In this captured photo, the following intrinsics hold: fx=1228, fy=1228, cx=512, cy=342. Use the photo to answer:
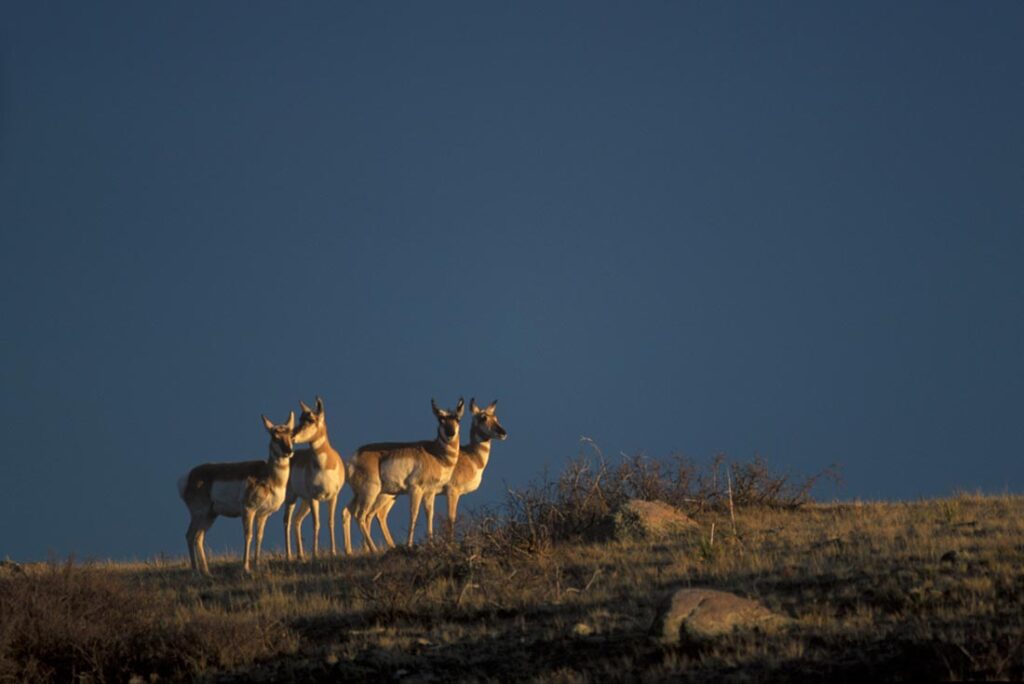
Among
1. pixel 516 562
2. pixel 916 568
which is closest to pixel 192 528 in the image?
pixel 516 562

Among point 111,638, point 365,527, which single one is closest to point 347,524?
point 365,527

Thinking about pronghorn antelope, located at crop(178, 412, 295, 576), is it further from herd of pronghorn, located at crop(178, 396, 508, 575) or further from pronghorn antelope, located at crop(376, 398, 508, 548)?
pronghorn antelope, located at crop(376, 398, 508, 548)

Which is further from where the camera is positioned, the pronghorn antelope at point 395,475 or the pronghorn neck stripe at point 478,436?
the pronghorn neck stripe at point 478,436

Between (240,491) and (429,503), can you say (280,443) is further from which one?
(429,503)

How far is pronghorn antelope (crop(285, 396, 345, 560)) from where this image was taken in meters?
20.2

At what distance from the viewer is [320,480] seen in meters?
20.3

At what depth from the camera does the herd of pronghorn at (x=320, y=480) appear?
1950 centimetres

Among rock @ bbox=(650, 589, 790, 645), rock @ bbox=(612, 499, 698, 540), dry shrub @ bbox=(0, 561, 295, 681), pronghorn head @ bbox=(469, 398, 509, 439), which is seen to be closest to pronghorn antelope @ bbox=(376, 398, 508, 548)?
pronghorn head @ bbox=(469, 398, 509, 439)

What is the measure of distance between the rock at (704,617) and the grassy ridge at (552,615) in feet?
0.61

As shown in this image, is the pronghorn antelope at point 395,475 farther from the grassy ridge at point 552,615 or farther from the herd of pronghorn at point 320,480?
the grassy ridge at point 552,615

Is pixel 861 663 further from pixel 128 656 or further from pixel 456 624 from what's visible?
pixel 128 656

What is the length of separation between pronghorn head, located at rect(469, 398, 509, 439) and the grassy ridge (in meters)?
5.80

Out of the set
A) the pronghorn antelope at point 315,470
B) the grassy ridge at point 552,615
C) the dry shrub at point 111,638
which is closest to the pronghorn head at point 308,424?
the pronghorn antelope at point 315,470

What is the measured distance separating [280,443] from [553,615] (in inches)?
309
